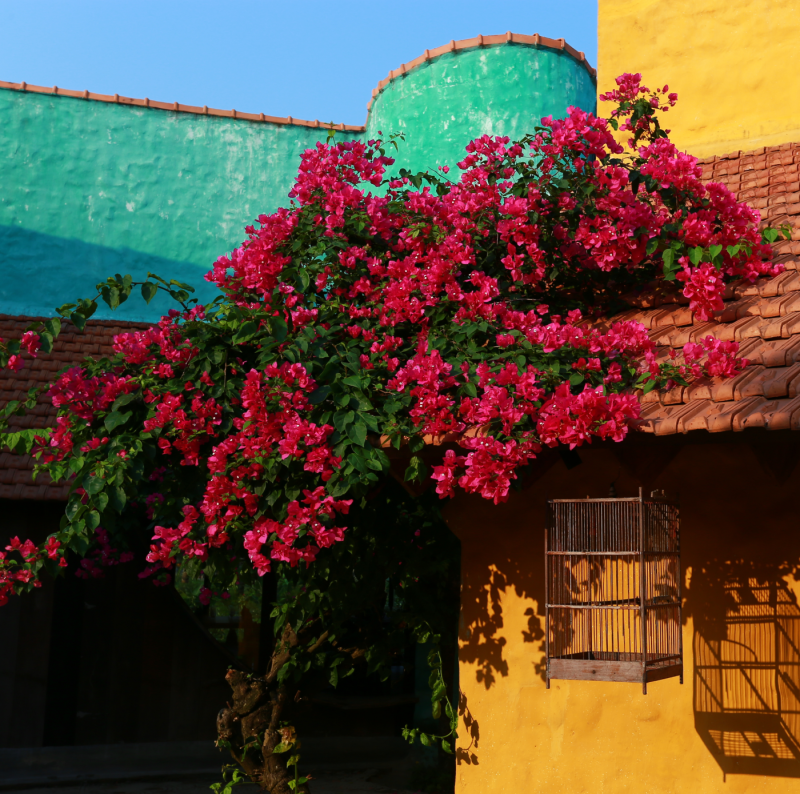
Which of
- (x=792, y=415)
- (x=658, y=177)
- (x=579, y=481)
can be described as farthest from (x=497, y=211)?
(x=792, y=415)

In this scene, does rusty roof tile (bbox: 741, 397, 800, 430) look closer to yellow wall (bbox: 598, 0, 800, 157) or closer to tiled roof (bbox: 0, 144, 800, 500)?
tiled roof (bbox: 0, 144, 800, 500)

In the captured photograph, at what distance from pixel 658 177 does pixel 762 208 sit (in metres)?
1.27

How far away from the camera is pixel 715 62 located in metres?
7.55

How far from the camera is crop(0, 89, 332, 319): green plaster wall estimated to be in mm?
11352

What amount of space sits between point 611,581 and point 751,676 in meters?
0.85

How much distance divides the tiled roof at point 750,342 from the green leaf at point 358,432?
1291 mm

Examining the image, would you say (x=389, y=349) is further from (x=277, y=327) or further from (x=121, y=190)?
(x=121, y=190)

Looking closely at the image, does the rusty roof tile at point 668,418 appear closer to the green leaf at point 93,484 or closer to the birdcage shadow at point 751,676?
the birdcage shadow at point 751,676

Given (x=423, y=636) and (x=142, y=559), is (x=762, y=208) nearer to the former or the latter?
(x=423, y=636)

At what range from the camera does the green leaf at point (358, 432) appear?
438 centimetres

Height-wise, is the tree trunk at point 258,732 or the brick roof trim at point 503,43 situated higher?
the brick roof trim at point 503,43

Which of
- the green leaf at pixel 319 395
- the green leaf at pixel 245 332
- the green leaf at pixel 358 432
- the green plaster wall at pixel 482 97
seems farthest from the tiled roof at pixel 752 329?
the green plaster wall at pixel 482 97

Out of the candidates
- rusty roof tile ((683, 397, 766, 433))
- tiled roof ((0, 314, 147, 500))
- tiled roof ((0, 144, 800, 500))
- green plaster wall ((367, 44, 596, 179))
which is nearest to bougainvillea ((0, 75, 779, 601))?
tiled roof ((0, 144, 800, 500))

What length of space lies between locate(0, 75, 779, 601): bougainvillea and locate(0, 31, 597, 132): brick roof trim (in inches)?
231
